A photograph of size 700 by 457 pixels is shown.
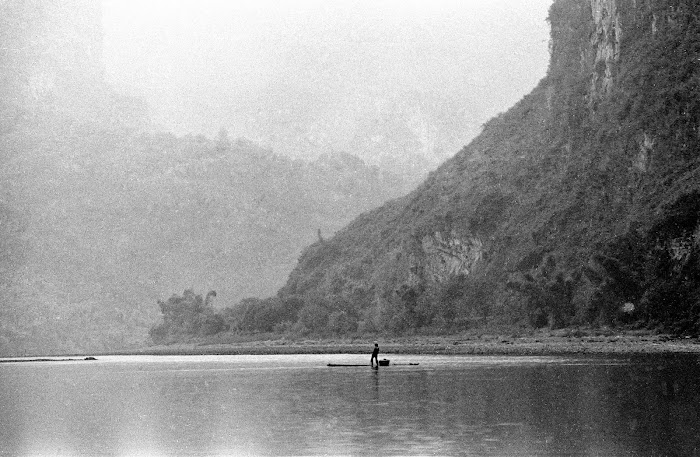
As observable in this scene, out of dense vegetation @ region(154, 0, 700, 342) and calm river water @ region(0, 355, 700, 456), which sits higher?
dense vegetation @ region(154, 0, 700, 342)

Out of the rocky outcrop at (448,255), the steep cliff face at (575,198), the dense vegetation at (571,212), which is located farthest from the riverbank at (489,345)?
the rocky outcrop at (448,255)

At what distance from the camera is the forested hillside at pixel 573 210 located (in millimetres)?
125312


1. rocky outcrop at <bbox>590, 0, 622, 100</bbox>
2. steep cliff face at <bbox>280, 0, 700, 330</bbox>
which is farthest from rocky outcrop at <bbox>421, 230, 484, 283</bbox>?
rocky outcrop at <bbox>590, 0, 622, 100</bbox>

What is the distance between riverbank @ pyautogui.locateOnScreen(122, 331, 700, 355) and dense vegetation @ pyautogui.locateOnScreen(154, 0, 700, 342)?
4.13 m

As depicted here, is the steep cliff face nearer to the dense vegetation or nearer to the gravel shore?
the dense vegetation

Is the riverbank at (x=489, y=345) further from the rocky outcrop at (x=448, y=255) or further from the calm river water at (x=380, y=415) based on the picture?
the calm river water at (x=380, y=415)

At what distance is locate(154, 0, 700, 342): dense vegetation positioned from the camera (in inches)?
4934

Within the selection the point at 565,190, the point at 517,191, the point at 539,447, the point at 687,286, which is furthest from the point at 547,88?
the point at 539,447

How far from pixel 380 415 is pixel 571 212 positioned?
349 feet

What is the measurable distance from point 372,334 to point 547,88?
46.1m

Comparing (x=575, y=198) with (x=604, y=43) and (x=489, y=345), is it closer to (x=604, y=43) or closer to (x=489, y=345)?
(x=604, y=43)

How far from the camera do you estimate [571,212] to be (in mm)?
147000

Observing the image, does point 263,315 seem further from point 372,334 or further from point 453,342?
point 453,342

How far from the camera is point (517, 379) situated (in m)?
62.9
